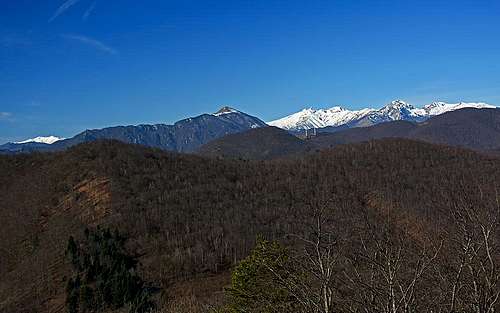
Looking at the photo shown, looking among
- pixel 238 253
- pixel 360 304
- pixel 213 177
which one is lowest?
pixel 238 253

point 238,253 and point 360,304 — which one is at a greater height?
point 360,304

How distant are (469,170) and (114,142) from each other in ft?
251

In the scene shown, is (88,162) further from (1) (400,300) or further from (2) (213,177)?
(1) (400,300)

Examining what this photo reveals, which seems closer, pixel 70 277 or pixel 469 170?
pixel 70 277

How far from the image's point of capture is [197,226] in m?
72.8

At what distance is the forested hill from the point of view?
199ft

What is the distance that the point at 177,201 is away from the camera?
263 feet

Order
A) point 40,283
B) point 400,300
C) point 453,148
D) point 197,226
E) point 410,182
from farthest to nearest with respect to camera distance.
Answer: point 453,148
point 410,182
point 197,226
point 40,283
point 400,300

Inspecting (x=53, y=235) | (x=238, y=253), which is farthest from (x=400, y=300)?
(x=53, y=235)

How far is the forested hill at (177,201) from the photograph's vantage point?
199 ft

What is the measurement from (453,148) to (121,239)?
94.1 m

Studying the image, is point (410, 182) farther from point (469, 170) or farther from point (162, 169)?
point (162, 169)

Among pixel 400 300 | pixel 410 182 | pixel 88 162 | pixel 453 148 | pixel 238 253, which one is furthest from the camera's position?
pixel 453 148

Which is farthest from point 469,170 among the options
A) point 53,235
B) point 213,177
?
point 53,235
